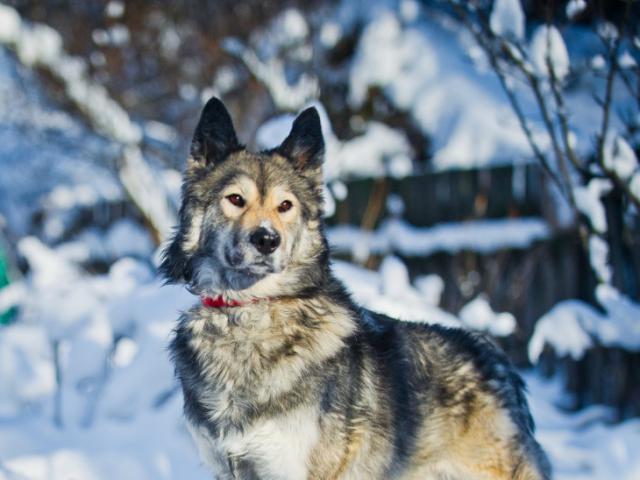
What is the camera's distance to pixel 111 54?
40.2 feet

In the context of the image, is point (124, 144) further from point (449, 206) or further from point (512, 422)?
point (512, 422)

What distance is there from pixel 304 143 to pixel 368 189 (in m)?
7.44

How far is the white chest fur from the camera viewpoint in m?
2.88

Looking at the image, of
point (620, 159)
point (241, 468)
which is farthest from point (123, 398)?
point (620, 159)

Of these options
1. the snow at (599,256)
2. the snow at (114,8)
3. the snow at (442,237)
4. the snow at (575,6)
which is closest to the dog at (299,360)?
the snow at (575,6)

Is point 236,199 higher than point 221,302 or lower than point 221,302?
higher

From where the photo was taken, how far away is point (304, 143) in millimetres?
3533

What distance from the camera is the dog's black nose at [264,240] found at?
3.01m

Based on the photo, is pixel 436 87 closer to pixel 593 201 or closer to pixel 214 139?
pixel 593 201

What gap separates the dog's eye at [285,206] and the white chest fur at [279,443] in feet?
3.01

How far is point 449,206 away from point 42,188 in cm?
1287

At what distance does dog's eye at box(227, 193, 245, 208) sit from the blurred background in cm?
59

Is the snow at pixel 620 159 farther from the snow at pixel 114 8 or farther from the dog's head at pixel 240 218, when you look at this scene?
the snow at pixel 114 8

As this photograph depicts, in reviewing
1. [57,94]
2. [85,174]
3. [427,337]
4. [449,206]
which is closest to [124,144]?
[57,94]
